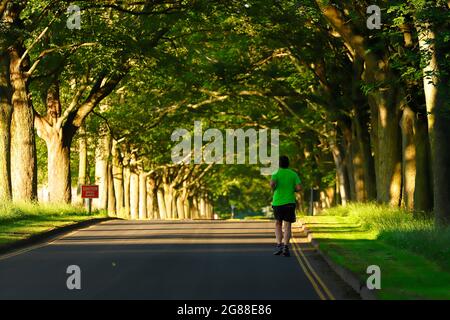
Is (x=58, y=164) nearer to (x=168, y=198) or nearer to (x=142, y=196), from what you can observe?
(x=142, y=196)

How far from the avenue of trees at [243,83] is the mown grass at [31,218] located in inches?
43.3

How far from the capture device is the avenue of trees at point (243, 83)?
3259 cm

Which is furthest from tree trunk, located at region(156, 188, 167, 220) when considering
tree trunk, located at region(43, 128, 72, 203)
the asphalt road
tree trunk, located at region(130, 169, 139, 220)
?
the asphalt road

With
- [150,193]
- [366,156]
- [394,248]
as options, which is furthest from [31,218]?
[150,193]

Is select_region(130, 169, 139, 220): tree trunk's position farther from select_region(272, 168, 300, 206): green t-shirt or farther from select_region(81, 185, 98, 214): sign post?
select_region(272, 168, 300, 206): green t-shirt

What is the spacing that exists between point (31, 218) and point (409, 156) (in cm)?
1253

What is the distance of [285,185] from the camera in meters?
23.3

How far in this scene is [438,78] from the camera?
84.6 feet

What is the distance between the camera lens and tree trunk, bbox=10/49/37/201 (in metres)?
40.5

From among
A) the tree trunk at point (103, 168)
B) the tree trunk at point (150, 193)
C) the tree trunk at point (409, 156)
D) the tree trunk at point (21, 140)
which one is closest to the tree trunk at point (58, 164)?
the tree trunk at point (21, 140)

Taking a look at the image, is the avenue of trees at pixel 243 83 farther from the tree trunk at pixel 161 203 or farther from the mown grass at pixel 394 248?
the tree trunk at pixel 161 203
